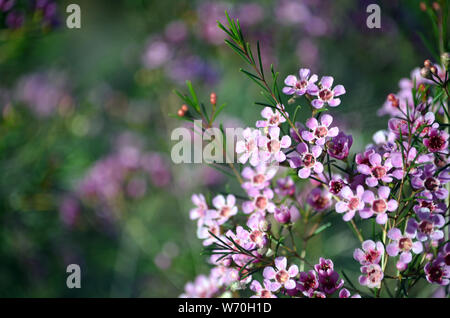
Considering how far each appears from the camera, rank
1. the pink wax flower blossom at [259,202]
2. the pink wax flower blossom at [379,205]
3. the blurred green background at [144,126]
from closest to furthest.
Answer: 1. the pink wax flower blossom at [379,205]
2. the pink wax flower blossom at [259,202]
3. the blurred green background at [144,126]

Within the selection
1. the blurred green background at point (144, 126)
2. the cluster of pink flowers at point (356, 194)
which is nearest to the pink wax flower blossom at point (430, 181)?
the cluster of pink flowers at point (356, 194)

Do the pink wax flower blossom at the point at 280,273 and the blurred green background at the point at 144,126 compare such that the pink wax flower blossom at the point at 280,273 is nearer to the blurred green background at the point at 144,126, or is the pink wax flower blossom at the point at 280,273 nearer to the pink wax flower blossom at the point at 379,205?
the pink wax flower blossom at the point at 379,205

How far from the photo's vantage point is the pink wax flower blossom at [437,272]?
0.55 meters

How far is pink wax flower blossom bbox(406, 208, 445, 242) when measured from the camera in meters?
0.54

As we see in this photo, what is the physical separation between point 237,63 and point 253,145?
4.19ft

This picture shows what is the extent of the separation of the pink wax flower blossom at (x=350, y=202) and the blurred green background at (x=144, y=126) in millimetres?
691

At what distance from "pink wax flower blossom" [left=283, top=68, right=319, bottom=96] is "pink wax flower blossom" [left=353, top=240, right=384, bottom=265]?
0.24 meters

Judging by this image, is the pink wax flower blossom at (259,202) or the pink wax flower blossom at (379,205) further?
the pink wax flower blossom at (259,202)

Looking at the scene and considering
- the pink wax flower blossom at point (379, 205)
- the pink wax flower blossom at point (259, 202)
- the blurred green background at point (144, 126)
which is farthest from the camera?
the blurred green background at point (144, 126)

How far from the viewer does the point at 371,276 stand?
56 cm

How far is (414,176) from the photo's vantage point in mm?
557

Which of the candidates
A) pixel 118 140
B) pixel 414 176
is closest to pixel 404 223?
pixel 414 176

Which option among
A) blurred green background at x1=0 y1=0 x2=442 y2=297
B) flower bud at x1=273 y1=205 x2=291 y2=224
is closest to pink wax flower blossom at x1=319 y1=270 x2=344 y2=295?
flower bud at x1=273 y1=205 x2=291 y2=224

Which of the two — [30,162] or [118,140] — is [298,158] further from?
[118,140]
